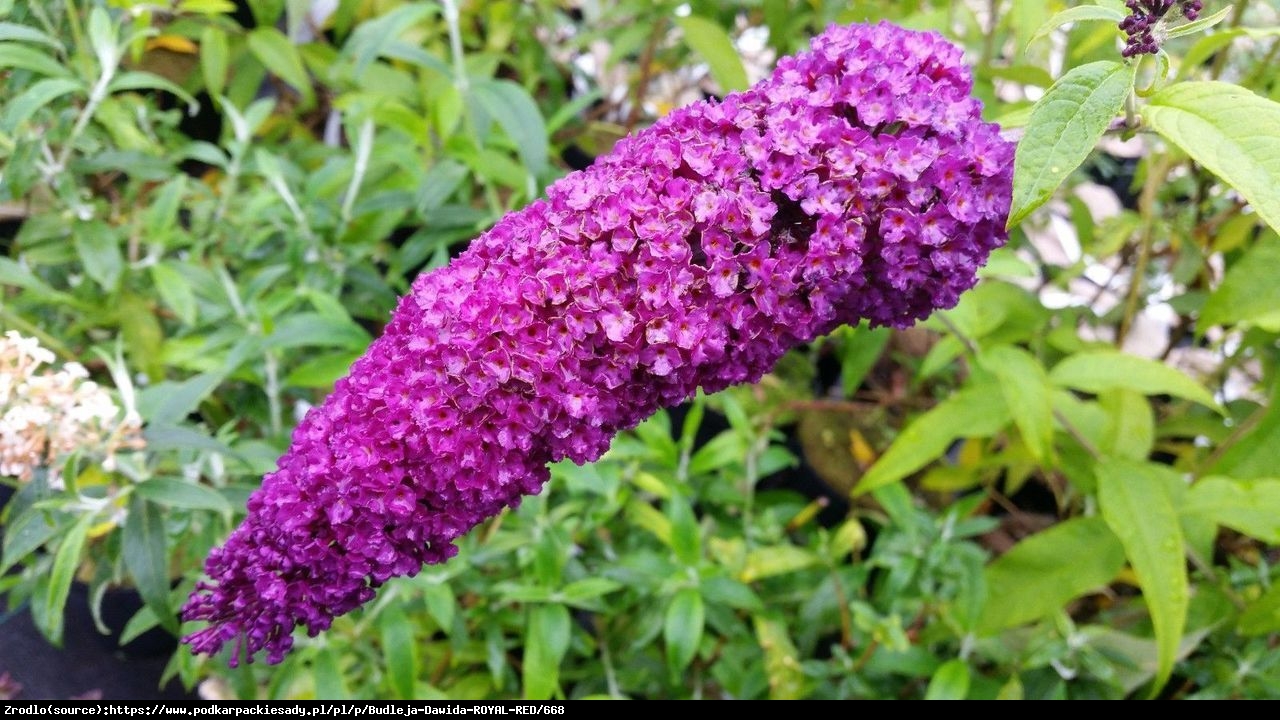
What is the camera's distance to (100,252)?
5.25 feet

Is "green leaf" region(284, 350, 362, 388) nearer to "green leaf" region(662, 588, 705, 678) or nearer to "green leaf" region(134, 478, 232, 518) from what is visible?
"green leaf" region(134, 478, 232, 518)

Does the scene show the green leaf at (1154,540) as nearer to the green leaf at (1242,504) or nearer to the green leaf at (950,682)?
the green leaf at (1242,504)

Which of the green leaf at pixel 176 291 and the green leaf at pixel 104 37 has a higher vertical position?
the green leaf at pixel 104 37

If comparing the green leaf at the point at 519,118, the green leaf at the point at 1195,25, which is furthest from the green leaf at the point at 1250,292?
the green leaf at the point at 519,118

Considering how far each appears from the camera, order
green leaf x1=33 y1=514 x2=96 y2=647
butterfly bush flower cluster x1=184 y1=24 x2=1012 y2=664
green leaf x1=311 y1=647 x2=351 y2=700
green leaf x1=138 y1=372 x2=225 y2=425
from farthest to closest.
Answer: green leaf x1=311 y1=647 x2=351 y2=700
green leaf x1=138 y1=372 x2=225 y2=425
green leaf x1=33 y1=514 x2=96 y2=647
butterfly bush flower cluster x1=184 y1=24 x2=1012 y2=664

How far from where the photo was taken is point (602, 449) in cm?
94

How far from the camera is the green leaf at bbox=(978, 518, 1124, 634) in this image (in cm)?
149

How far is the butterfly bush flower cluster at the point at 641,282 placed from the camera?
2.81ft

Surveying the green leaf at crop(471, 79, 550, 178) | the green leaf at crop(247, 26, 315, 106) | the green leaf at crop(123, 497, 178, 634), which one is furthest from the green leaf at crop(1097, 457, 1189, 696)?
the green leaf at crop(247, 26, 315, 106)

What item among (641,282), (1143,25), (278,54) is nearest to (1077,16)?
(1143,25)

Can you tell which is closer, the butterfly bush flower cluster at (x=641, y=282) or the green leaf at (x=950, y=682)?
the butterfly bush flower cluster at (x=641, y=282)

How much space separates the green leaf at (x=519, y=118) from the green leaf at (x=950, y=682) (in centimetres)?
110

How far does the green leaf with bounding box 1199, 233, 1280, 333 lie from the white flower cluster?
1.63 meters

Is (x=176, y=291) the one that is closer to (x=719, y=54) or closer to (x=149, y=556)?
(x=149, y=556)
